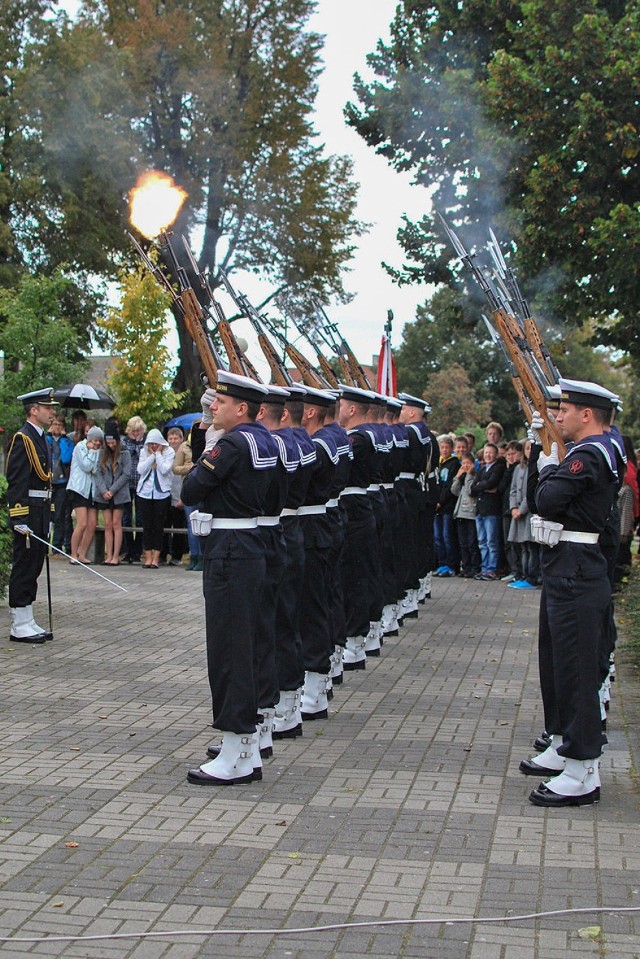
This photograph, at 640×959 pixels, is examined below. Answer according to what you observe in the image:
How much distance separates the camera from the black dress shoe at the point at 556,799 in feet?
22.0

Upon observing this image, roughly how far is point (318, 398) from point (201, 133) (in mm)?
31733

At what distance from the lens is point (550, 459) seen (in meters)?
7.36

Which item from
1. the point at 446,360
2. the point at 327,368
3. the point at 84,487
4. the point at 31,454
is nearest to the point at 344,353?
the point at 327,368

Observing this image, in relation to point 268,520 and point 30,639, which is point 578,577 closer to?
point 268,520

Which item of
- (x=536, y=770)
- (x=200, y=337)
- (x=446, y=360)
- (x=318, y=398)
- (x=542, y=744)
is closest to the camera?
(x=536, y=770)

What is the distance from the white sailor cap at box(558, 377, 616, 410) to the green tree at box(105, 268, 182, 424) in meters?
21.1

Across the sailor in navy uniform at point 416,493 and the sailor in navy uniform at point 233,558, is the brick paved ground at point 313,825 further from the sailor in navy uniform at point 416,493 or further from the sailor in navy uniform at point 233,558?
the sailor in navy uniform at point 416,493

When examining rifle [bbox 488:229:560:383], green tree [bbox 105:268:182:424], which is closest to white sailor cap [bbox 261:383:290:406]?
rifle [bbox 488:229:560:383]

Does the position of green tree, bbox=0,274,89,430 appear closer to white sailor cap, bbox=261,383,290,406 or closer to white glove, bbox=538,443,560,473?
white sailor cap, bbox=261,383,290,406

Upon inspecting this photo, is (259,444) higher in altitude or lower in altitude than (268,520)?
higher

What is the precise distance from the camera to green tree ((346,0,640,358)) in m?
16.8

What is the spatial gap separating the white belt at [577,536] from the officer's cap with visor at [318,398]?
104 inches

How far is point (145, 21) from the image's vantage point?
38.3m

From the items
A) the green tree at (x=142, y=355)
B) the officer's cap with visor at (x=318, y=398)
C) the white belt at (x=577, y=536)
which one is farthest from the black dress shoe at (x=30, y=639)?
the green tree at (x=142, y=355)
